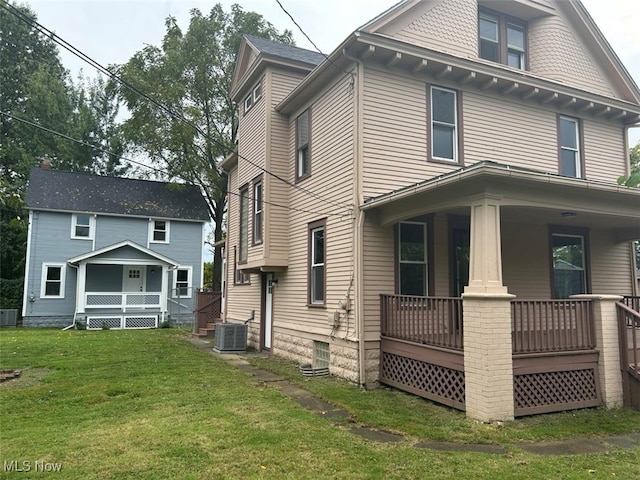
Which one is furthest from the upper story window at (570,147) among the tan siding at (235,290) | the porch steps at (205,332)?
the porch steps at (205,332)

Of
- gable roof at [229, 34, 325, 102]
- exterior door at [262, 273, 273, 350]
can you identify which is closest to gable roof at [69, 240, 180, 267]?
gable roof at [229, 34, 325, 102]

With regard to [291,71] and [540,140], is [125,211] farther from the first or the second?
[540,140]

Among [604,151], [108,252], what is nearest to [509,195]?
[604,151]

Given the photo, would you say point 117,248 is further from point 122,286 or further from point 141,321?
point 141,321

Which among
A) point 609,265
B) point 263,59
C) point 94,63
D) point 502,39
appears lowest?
point 609,265

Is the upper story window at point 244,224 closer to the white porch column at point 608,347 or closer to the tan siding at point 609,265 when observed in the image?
the white porch column at point 608,347

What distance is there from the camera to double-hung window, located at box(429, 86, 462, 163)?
9.20 m

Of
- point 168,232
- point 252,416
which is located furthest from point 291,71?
point 168,232

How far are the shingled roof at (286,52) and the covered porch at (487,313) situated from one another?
5536 millimetres

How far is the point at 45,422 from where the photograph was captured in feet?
19.1

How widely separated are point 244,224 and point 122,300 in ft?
35.7

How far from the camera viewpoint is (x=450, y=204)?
6.84 m

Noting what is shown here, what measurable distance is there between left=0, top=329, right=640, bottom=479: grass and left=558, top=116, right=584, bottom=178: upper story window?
5961mm

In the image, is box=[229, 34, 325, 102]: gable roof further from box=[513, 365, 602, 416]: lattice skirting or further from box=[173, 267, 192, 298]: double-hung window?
box=[173, 267, 192, 298]: double-hung window
